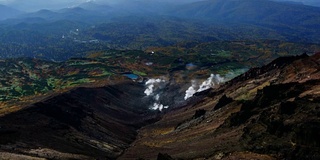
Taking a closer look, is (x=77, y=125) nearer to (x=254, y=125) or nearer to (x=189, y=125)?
(x=189, y=125)

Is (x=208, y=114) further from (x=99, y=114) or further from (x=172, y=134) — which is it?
(x=99, y=114)

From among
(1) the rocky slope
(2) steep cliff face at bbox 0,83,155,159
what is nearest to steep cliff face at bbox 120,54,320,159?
(1) the rocky slope

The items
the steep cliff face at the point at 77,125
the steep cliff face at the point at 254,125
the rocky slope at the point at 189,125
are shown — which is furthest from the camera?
the steep cliff face at the point at 77,125

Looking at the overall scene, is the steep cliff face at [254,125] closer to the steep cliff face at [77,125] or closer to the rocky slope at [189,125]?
the rocky slope at [189,125]

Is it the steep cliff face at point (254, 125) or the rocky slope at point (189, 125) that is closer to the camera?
the steep cliff face at point (254, 125)

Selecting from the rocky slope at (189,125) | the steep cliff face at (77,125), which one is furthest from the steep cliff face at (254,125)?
the steep cliff face at (77,125)

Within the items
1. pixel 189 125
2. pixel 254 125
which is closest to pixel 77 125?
pixel 189 125
